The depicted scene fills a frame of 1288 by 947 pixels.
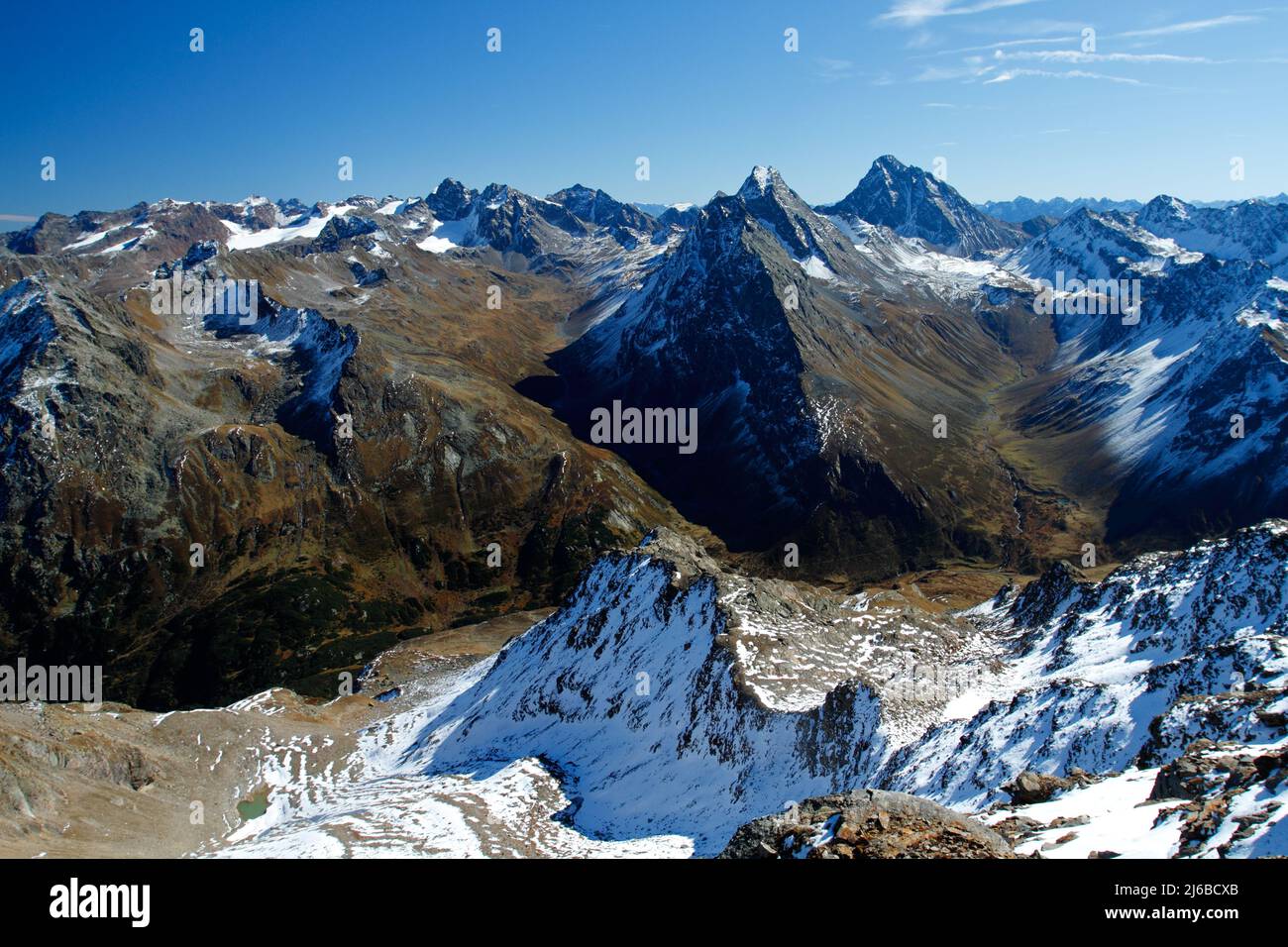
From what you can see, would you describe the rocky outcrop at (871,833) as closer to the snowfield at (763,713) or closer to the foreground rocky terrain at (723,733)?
the foreground rocky terrain at (723,733)

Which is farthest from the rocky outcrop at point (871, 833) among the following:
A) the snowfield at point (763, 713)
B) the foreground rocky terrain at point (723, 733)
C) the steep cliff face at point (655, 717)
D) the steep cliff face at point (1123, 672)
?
the steep cliff face at point (655, 717)

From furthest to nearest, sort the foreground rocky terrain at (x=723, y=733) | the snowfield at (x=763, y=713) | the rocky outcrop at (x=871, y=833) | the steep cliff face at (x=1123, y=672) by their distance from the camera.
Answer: the snowfield at (x=763, y=713)
the steep cliff face at (x=1123, y=672)
the foreground rocky terrain at (x=723, y=733)
the rocky outcrop at (x=871, y=833)

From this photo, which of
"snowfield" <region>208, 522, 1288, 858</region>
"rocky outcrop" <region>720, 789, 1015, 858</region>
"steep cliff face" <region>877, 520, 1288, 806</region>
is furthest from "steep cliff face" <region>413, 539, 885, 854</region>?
"rocky outcrop" <region>720, 789, 1015, 858</region>

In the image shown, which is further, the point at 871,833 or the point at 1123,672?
the point at 1123,672

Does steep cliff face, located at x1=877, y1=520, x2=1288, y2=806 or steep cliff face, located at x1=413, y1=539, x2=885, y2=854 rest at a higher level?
steep cliff face, located at x1=877, y1=520, x2=1288, y2=806

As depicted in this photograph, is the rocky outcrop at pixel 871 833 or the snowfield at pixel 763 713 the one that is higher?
the rocky outcrop at pixel 871 833

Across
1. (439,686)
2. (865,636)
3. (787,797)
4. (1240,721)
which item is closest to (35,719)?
(439,686)

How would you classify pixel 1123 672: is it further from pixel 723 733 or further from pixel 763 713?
pixel 723 733

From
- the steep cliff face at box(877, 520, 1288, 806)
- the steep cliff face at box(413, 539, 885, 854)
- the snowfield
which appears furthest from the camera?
the steep cliff face at box(413, 539, 885, 854)

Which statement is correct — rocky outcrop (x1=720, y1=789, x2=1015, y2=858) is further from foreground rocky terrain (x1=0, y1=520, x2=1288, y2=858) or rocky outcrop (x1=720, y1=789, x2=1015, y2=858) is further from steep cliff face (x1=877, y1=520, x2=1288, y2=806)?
steep cliff face (x1=877, y1=520, x2=1288, y2=806)

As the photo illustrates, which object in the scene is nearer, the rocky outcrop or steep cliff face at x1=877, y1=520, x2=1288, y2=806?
the rocky outcrop

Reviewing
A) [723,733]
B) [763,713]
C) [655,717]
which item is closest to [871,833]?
[763,713]

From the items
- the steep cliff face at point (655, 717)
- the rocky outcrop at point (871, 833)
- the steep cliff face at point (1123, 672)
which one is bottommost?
the steep cliff face at point (655, 717)
